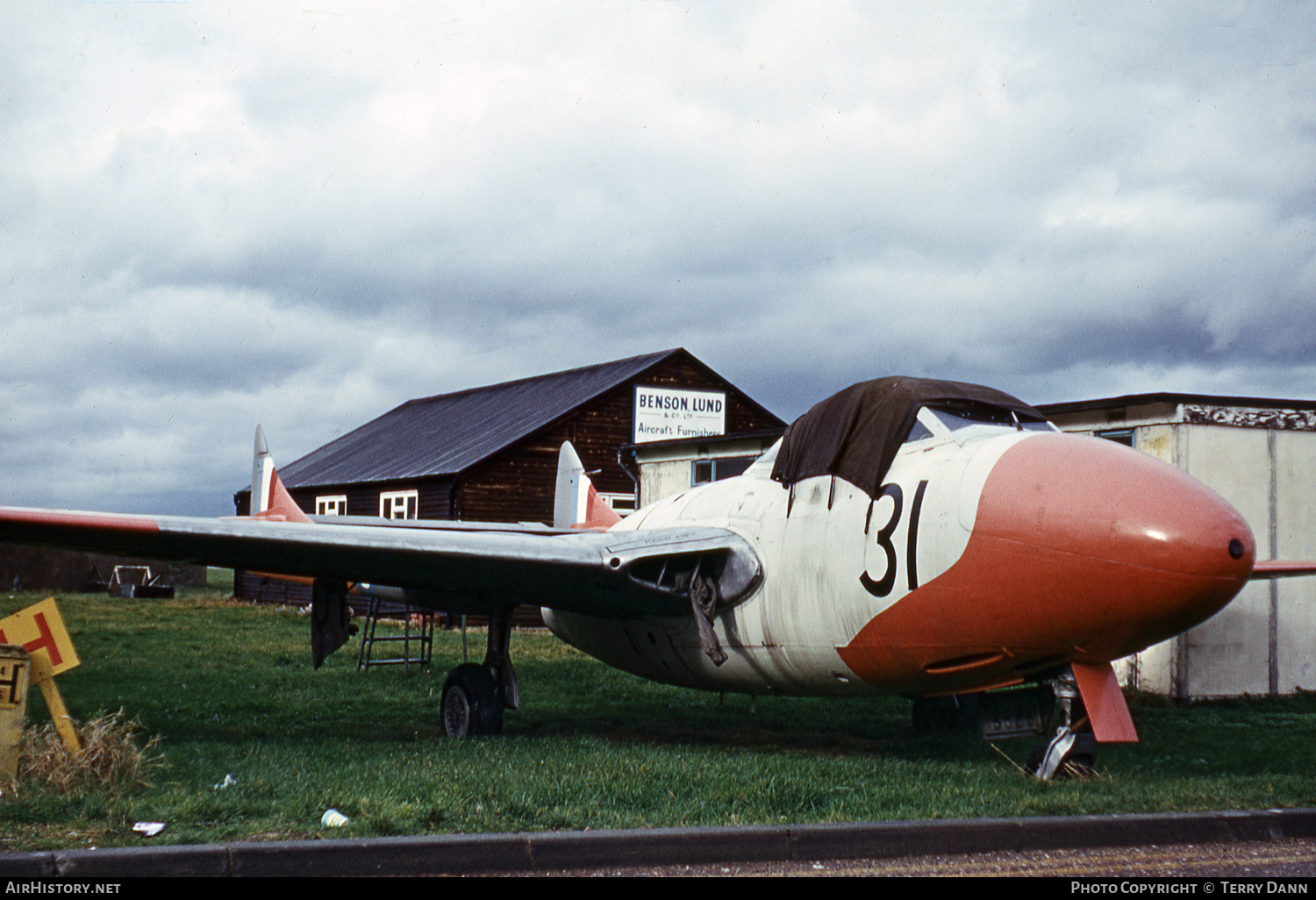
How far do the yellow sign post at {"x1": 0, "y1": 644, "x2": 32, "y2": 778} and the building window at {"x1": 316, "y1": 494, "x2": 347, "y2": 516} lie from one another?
28.5m

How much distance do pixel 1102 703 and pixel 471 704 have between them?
18.7 feet

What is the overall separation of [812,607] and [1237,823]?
311cm

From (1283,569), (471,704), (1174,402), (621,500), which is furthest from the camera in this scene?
(621,500)

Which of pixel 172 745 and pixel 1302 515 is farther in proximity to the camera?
pixel 1302 515

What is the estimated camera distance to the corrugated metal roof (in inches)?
1231

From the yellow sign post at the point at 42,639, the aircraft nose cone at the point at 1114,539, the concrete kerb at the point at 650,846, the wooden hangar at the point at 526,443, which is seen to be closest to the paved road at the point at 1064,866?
the concrete kerb at the point at 650,846

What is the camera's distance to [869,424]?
8.23 m

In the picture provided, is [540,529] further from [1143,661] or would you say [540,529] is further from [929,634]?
[1143,661]

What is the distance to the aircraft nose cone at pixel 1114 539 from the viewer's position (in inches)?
251

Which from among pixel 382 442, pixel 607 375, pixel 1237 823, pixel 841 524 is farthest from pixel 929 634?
pixel 382 442

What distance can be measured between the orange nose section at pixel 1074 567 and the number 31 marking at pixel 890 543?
150 mm

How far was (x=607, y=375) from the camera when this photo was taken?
34.1 m

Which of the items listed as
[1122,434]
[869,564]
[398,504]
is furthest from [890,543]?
[398,504]

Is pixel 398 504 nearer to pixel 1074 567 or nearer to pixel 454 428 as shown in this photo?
pixel 454 428
